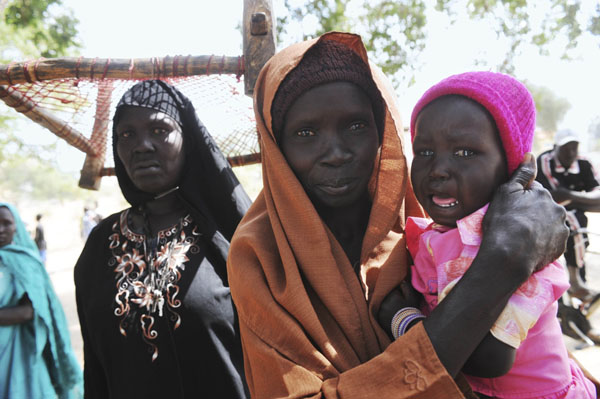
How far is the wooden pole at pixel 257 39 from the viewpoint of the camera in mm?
2277

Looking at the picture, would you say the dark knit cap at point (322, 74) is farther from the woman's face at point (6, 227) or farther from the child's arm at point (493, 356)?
the woman's face at point (6, 227)

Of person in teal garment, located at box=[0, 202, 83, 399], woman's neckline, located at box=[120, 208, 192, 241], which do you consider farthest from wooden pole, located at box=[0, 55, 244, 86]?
person in teal garment, located at box=[0, 202, 83, 399]

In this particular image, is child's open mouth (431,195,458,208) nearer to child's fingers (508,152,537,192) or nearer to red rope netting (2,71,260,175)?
child's fingers (508,152,537,192)

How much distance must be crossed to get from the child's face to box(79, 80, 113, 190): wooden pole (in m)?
2.15

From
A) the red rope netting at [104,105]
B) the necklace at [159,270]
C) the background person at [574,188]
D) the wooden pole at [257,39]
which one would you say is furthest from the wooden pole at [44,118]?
the background person at [574,188]

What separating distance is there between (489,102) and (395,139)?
36 centimetres

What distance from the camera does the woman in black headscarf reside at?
2.09 meters

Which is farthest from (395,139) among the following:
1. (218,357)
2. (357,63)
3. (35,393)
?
(35,393)

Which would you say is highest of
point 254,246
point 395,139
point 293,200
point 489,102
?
point 489,102

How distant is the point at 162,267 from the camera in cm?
219

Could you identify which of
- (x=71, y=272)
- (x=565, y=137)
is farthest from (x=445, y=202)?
(x=71, y=272)

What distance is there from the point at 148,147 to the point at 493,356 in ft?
5.99

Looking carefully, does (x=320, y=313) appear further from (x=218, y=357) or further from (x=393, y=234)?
(x=218, y=357)

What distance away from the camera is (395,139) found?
5.12 feet
